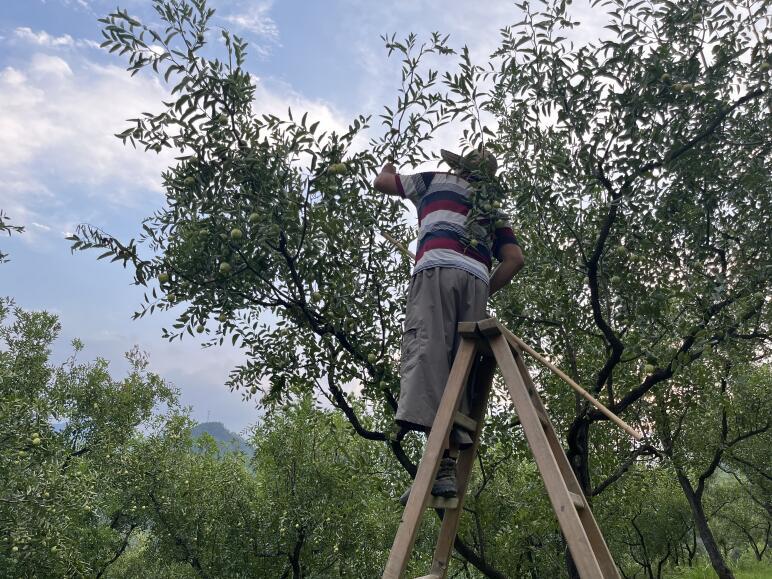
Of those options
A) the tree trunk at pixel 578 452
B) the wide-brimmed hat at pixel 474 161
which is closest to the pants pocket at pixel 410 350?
the wide-brimmed hat at pixel 474 161

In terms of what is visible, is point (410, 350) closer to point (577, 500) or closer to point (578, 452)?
point (577, 500)

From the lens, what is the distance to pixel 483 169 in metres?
4.57

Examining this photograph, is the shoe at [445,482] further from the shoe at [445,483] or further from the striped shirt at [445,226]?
the striped shirt at [445,226]

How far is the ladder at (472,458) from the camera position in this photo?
10.1 ft

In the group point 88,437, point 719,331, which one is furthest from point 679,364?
point 88,437

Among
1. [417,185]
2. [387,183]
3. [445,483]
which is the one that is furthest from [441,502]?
[387,183]

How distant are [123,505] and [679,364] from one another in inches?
718

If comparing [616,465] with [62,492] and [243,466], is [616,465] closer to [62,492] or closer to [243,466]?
[62,492]

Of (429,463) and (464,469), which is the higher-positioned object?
(464,469)

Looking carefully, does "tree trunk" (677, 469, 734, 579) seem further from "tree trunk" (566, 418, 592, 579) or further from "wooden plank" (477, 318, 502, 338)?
"wooden plank" (477, 318, 502, 338)

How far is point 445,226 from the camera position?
4293 mm

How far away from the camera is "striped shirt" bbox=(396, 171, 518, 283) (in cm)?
411

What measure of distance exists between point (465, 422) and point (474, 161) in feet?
6.88

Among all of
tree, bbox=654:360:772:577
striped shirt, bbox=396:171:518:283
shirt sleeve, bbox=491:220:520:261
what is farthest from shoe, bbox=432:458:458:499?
tree, bbox=654:360:772:577
